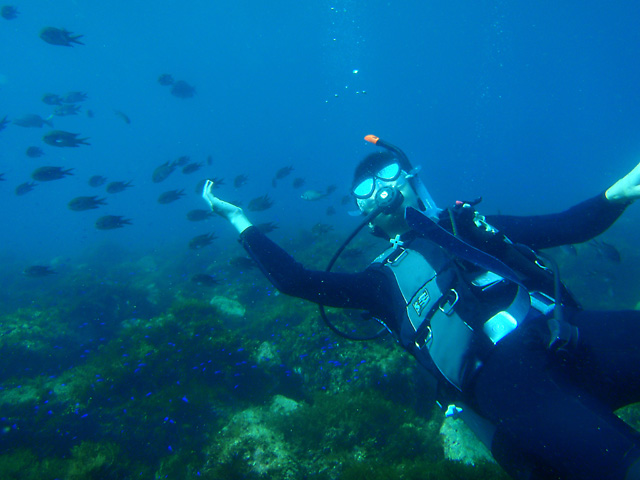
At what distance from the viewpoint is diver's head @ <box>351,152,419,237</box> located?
3.08 meters

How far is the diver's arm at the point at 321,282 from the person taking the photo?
2.73 meters

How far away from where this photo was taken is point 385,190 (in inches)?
123

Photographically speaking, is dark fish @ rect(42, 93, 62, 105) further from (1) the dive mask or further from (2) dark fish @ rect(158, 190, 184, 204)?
(1) the dive mask

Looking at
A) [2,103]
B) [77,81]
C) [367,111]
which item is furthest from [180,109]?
[367,111]

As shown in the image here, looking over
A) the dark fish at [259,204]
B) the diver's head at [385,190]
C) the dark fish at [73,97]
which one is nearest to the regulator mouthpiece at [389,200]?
the diver's head at [385,190]

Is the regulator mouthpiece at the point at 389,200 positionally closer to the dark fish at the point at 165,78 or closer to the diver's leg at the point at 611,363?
the diver's leg at the point at 611,363

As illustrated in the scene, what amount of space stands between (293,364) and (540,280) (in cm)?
501

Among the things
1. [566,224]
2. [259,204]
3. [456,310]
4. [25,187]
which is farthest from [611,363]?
[25,187]

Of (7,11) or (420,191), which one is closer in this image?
(420,191)

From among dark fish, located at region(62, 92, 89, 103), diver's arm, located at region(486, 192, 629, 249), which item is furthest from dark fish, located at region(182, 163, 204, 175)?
diver's arm, located at region(486, 192, 629, 249)

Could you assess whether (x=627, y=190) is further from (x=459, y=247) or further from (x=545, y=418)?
(x=545, y=418)

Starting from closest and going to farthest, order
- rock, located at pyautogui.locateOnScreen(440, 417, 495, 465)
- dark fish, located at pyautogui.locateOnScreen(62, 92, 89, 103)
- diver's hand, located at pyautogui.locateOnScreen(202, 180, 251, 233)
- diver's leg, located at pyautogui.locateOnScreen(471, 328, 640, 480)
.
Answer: diver's leg, located at pyautogui.locateOnScreen(471, 328, 640, 480), diver's hand, located at pyautogui.locateOnScreen(202, 180, 251, 233), rock, located at pyautogui.locateOnScreen(440, 417, 495, 465), dark fish, located at pyautogui.locateOnScreen(62, 92, 89, 103)

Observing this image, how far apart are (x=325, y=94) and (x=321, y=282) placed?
13039 cm

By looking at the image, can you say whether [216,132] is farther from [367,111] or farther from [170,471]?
[170,471]
